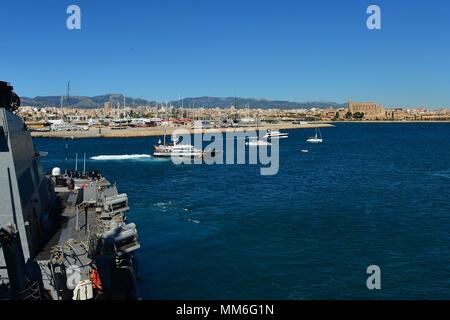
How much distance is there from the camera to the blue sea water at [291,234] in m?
27.4

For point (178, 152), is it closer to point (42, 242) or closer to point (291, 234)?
point (291, 234)

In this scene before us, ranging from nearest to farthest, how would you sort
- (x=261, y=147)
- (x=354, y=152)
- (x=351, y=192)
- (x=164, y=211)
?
(x=164, y=211) < (x=351, y=192) < (x=354, y=152) < (x=261, y=147)

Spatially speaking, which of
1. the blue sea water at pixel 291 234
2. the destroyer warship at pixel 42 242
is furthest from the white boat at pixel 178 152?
the destroyer warship at pixel 42 242

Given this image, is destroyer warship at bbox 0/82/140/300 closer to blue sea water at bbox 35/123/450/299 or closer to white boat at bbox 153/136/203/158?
blue sea water at bbox 35/123/450/299

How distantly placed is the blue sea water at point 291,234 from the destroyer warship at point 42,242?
21.3 ft

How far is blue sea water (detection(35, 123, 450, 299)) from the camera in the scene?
27.4 metres

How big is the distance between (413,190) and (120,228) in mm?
49996

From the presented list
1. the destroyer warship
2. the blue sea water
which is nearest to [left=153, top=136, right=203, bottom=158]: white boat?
the blue sea water

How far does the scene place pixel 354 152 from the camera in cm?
12162

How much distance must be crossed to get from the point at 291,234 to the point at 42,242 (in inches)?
928

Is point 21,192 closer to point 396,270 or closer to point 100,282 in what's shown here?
point 100,282

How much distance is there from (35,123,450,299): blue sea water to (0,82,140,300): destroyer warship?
648 cm

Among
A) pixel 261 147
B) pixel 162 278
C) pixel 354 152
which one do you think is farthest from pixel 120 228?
pixel 261 147

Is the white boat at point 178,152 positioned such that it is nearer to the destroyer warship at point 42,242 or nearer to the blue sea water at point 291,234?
the blue sea water at point 291,234
